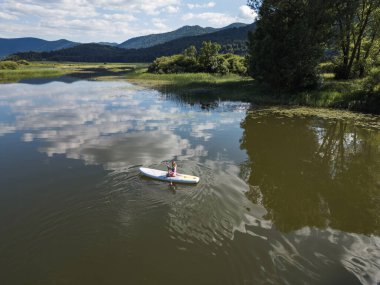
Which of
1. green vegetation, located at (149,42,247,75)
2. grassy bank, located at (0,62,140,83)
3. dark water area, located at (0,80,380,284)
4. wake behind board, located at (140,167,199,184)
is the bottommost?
dark water area, located at (0,80,380,284)

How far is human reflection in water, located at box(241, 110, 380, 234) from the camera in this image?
13.3 metres

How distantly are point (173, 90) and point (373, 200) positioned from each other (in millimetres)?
45995

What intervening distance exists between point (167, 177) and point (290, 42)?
32399 millimetres

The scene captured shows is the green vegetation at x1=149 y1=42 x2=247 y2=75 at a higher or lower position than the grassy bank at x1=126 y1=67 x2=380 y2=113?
higher

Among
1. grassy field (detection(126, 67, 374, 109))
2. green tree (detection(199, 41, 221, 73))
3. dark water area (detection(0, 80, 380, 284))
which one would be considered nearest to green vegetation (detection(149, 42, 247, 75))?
green tree (detection(199, 41, 221, 73))

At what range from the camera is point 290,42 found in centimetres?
4147

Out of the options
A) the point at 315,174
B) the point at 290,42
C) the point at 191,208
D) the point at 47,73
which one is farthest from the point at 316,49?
the point at 47,73

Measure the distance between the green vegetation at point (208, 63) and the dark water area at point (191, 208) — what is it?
52.3 metres

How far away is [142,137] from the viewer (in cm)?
2475

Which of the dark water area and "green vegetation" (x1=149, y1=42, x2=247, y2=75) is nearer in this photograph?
the dark water area

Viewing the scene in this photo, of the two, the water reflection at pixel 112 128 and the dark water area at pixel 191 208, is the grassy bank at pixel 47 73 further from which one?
the dark water area at pixel 191 208

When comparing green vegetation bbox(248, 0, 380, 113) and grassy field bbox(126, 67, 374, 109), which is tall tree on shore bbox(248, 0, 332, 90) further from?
grassy field bbox(126, 67, 374, 109)

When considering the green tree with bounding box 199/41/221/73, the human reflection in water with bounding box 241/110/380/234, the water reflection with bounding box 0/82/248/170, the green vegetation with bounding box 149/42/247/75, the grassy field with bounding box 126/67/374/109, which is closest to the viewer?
the human reflection in water with bounding box 241/110/380/234

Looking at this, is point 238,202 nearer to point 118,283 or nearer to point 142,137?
point 118,283
